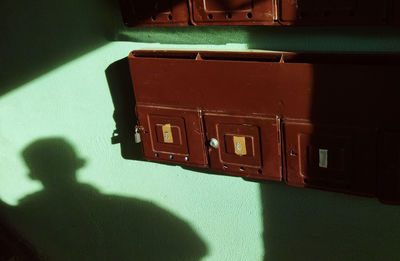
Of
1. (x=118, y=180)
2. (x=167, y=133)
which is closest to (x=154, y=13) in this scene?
(x=167, y=133)

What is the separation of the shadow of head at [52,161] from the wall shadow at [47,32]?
0.29 m

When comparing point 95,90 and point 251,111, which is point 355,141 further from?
point 95,90

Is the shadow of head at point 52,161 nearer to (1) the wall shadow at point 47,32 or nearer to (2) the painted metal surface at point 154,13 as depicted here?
(1) the wall shadow at point 47,32

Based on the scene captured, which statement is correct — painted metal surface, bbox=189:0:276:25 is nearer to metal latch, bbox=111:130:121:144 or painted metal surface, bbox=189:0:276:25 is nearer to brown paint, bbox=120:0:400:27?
brown paint, bbox=120:0:400:27

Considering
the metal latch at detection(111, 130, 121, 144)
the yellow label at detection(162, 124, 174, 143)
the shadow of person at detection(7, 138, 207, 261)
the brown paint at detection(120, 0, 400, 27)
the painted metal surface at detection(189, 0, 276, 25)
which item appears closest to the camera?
the brown paint at detection(120, 0, 400, 27)

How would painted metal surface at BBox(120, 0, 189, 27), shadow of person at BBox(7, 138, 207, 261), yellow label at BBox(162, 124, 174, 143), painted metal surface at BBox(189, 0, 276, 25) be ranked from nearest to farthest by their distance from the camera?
1. painted metal surface at BBox(189, 0, 276, 25)
2. painted metal surface at BBox(120, 0, 189, 27)
3. yellow label at BBox(162, 124, 174, 143)
4. shadow of person at BBox(7, 138, 207, 261)

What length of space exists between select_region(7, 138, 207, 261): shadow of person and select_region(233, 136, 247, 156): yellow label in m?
0.53

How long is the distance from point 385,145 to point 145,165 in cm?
91

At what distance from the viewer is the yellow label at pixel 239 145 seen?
140cm

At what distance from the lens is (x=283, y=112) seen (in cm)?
131

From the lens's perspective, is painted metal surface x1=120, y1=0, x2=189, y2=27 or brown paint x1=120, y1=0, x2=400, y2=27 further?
painted metal surface x1=120, y1=0, x2=189, y2=27

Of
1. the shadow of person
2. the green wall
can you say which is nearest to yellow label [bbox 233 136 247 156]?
the green wall

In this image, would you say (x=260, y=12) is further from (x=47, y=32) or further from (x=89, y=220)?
(x=89, y=220)

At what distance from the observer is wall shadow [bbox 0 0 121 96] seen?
1564 millimetres
